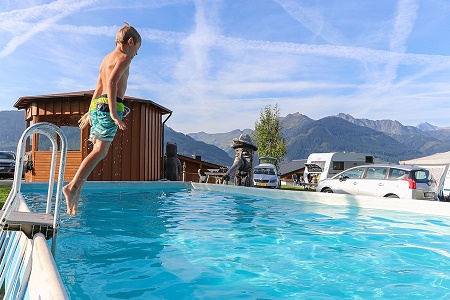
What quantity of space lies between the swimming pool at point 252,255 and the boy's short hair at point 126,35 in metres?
2.42

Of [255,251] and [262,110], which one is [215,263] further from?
[262,110]

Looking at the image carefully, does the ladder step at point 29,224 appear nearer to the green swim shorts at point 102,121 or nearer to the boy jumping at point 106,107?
the boy jumping at point 106,107

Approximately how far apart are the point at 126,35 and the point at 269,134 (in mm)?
46472

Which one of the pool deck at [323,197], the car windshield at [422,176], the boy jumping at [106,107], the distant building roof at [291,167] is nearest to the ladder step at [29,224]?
the boy jumping at [106,107]

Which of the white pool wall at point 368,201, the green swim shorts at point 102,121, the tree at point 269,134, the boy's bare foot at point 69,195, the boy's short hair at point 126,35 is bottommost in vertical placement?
the white pool wall at point 368,201

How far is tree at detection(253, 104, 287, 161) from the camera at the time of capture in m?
49.5

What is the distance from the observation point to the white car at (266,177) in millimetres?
23337

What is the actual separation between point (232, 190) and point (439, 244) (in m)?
9.13

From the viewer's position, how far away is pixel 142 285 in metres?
3.61

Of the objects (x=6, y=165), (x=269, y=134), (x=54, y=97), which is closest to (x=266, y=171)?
(x=54, y=97)

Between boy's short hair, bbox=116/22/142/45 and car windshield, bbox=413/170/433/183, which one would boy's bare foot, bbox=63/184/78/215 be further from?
car windshield, bbox=413/170/433/183

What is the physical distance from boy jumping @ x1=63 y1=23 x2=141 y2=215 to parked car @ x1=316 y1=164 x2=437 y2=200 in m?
9.74

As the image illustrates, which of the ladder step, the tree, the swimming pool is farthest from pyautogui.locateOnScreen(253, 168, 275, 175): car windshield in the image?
the tree

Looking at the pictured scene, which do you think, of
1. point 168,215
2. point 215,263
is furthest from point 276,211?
point 215,263
